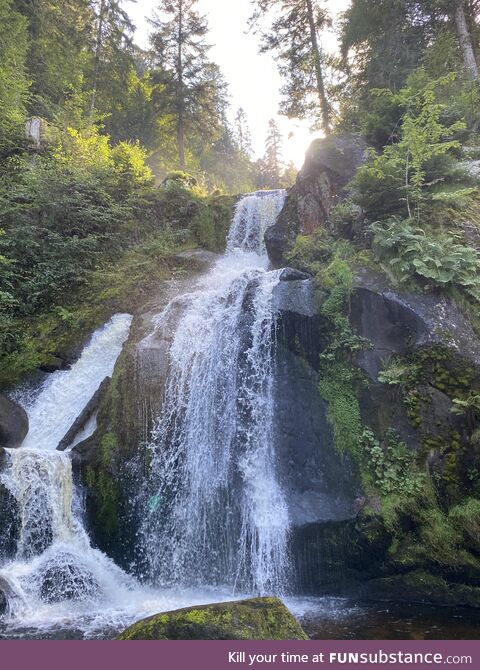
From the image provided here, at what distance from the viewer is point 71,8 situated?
23.3 m

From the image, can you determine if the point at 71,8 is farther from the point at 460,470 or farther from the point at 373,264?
the point at 460,470

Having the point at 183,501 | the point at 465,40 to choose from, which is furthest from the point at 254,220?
the point at 183,501

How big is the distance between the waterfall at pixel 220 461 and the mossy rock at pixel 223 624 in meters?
3.08

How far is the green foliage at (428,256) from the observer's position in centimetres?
862

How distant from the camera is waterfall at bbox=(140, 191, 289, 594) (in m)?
7.71

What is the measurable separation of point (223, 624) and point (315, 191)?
14024 mm

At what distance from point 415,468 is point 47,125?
1933cm

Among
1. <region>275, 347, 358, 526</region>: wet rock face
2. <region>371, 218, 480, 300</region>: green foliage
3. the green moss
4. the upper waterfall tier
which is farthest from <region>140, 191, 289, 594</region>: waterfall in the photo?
the green moss

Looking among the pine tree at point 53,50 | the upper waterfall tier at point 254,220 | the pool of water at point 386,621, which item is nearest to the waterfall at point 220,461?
the pool of water at point 386,621

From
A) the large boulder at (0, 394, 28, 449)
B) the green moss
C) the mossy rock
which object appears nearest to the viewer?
the mossy rock

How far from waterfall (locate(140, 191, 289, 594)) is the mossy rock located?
3076 mm

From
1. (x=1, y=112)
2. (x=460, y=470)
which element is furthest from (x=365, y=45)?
(x=460, y=470)

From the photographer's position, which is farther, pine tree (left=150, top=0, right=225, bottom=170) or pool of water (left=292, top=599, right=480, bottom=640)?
pine tree (left=150, top=0, right=225, bottom=170)

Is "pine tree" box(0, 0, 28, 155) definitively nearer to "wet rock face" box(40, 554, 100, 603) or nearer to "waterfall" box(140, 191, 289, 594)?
"waterfall" box(140, 191, 289, 594)
